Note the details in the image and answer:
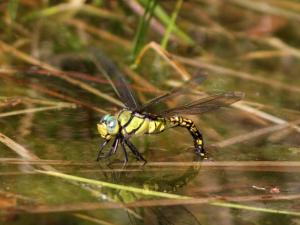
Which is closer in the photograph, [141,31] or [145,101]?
[145,101]

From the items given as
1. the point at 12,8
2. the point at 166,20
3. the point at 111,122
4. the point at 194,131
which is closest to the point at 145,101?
the point at 194,131

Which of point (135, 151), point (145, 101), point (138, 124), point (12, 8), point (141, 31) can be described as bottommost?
point (135, 151)

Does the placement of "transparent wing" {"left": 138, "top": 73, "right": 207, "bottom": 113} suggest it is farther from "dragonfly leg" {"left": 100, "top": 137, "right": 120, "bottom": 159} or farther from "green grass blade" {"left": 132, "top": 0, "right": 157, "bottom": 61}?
"green grass blade" {"left": 132, "top": 0, "right": 157, "bottom": 61}

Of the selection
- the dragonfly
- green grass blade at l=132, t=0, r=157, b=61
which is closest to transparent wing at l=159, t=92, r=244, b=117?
the dragonfly

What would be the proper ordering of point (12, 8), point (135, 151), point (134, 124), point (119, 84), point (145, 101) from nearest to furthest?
point (135, 151)
point (134, 124)
point (119, 84)
point (145, 101)
point (12, 8)

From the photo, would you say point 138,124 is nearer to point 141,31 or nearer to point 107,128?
point 107,128

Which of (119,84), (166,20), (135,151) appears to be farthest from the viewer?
(166,20)

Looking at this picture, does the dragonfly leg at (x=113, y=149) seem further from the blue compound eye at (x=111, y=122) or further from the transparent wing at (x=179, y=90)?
the transparent wing at (x=179, y=90)
